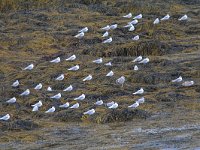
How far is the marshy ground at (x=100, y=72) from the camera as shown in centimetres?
2112

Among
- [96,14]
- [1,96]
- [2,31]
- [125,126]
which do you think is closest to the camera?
[125,126]

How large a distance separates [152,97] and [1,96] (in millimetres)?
4600

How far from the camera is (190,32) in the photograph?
35125 millimetres

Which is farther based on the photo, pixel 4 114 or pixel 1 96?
pixel 1 96

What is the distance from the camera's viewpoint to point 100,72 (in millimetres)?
29906

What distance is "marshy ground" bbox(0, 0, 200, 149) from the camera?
21.1 m

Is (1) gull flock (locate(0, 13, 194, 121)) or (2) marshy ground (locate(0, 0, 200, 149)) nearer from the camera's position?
(2) marshy ground (locate(0, 0, 200, 149))

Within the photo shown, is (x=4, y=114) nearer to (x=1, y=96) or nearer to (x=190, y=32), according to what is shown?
(x=1, y=96)

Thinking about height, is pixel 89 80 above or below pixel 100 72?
above

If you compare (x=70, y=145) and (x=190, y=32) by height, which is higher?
(x=70, y=145)

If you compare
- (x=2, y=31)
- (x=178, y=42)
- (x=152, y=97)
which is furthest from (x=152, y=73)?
(x=2, y=31)

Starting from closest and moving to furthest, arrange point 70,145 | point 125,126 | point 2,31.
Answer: point 70,145 → point 125,126 → point 2,31

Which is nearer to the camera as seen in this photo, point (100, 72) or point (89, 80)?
point (89, 80)

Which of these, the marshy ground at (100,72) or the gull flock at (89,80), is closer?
the marshy ground at (100,72)
